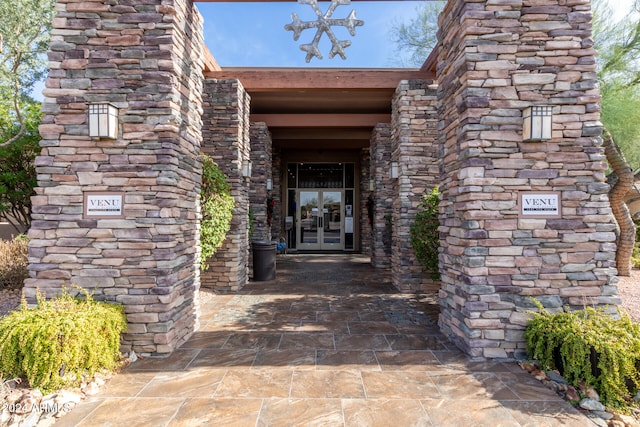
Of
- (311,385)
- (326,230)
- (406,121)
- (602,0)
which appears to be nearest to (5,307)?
(311,385)

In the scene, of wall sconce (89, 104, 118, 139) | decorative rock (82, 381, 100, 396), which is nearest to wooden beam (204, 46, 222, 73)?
wall sconce (89, 104, 118, 139)

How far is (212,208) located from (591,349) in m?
4.51

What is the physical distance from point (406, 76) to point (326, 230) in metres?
6.85

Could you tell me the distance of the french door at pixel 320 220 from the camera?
11.5 m

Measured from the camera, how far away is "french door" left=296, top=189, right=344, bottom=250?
11.5 meters

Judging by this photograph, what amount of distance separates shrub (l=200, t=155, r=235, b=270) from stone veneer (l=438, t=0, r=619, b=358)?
3.52 meters

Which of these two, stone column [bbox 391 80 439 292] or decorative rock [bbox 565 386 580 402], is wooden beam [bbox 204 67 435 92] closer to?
stone column [bbox 391 80 439 292]

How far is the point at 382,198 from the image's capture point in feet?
24.1

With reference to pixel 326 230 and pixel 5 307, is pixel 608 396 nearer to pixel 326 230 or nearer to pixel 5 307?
pixel 5 307

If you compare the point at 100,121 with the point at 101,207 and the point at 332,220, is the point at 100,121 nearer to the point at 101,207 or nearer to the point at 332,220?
the point at 101,207

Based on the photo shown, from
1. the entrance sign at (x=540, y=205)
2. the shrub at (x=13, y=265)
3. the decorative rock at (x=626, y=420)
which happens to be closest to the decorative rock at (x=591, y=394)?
the decorative rock at (x=626, y=420)

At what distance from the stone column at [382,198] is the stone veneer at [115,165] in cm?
524

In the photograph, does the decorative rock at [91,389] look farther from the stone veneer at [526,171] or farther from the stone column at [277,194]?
the stone column at [277,194]

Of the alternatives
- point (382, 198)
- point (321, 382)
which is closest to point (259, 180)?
point (382, 198)
